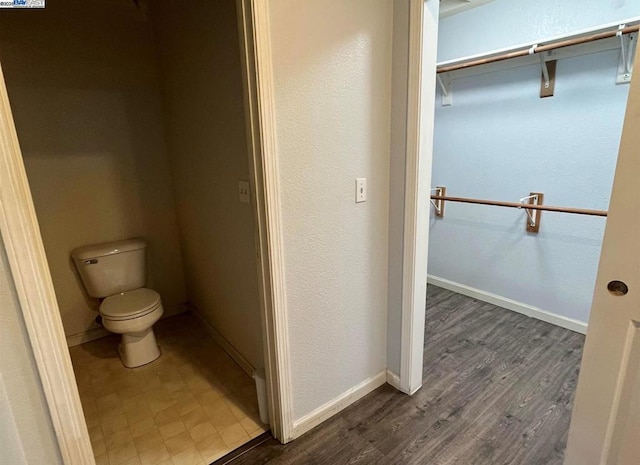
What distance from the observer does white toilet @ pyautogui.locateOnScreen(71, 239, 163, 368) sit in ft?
6.73

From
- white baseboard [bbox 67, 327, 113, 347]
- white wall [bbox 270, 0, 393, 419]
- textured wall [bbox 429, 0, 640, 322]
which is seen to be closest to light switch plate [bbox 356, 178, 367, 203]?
white wall [bbox 270, 0, 393, 419]

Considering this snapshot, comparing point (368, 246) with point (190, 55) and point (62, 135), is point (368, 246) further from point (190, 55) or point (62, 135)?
point (62, 135)

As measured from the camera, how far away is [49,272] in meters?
0.88

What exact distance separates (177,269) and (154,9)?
182 cm

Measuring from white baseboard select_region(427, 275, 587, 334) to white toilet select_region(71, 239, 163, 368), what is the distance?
2389mm

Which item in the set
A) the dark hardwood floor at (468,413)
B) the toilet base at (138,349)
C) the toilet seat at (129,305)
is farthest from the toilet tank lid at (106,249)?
the dark hardwood floor at (468,413)

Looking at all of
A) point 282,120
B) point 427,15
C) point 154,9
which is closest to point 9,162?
point 282,120

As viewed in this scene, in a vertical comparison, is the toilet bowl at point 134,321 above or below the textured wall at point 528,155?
below

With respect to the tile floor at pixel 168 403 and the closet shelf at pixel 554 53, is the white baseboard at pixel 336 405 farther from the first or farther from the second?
the closet shelf at pixel 554 53

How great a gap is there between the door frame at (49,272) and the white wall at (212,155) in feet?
1.17

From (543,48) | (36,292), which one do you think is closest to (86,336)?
(36,292)

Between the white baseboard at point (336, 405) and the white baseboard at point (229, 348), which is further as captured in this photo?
the white baseboard at point (229, 348)

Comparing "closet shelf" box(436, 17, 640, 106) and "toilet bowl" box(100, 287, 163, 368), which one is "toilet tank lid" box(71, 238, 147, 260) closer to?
"toilet bowl" box(100, 287, 163, 368)

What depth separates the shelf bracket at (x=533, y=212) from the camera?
96.3 inches
